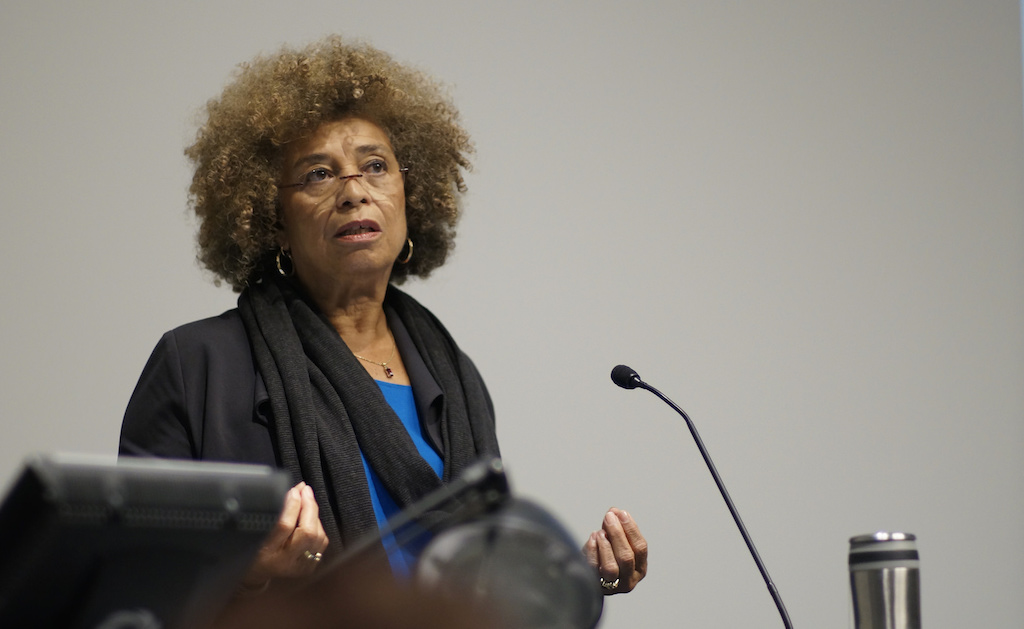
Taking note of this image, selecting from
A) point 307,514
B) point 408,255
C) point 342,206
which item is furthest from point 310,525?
point 408,255


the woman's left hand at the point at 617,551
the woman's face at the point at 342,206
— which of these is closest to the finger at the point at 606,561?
the woman's left hand at the point at 617,551

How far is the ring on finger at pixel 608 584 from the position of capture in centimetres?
158

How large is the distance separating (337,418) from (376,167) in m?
0.55

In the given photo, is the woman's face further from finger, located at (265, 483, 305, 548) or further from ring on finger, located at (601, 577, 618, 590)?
finger, located at (265, 483, 305, 548)

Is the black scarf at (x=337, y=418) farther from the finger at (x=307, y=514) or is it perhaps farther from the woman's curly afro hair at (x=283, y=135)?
the finger at (x=307, y=514)

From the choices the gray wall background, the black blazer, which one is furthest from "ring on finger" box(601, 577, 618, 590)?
the gray wall background

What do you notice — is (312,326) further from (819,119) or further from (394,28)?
(819,119)

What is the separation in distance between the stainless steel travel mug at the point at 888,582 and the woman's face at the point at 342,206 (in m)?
1.12

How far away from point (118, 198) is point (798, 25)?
2132 mm

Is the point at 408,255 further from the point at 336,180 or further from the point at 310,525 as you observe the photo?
the point at 310,525

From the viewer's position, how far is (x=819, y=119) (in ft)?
10.6

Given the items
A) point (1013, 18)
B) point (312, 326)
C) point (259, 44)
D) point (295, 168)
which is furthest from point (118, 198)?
point (1013, 18)

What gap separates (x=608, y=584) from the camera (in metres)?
1.59

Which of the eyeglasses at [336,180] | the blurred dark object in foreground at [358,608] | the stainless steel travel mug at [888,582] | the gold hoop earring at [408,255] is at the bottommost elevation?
the blurred dark object in foreground at [358,608]
